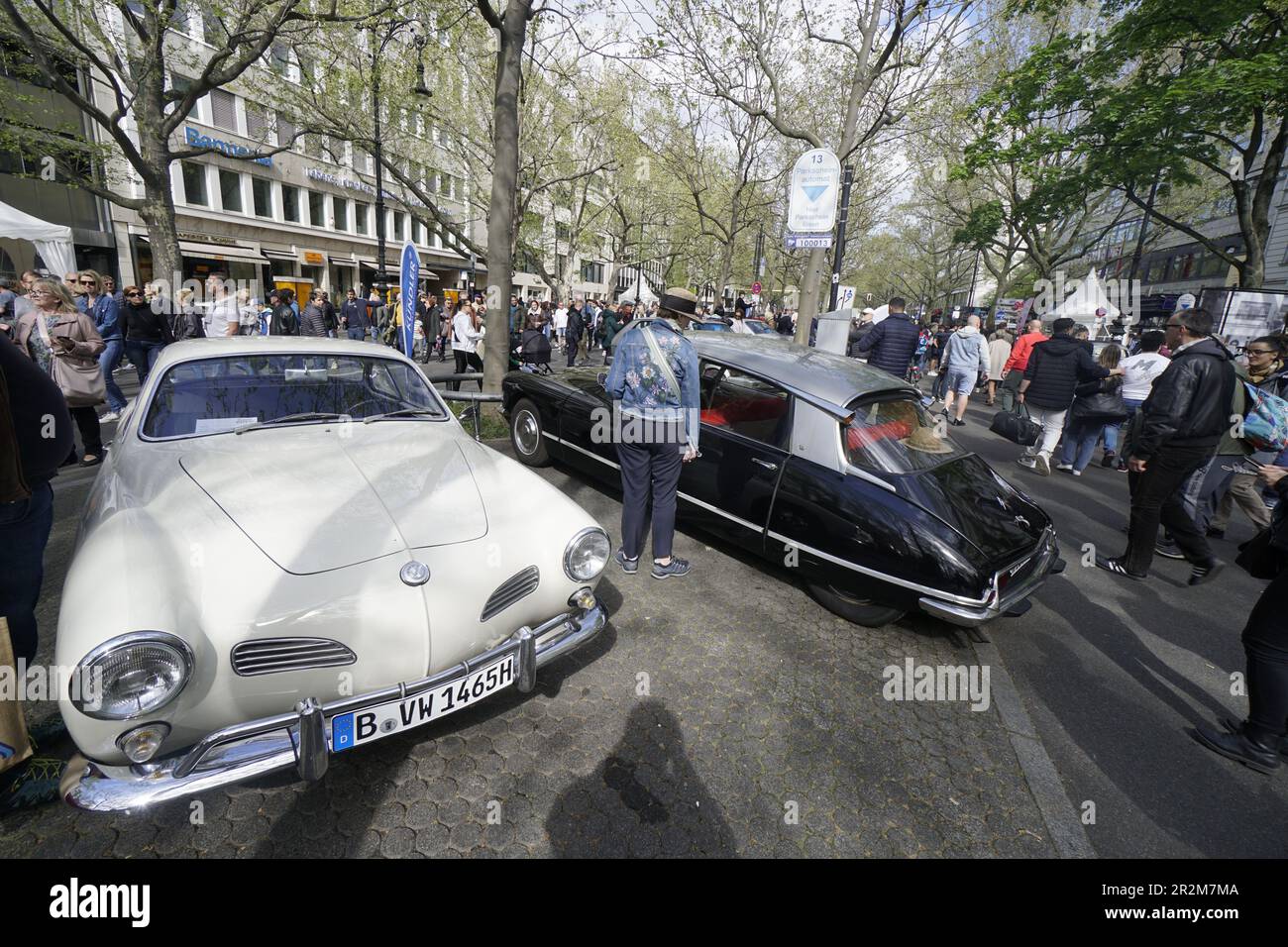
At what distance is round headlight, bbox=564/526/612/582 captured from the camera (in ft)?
8.75

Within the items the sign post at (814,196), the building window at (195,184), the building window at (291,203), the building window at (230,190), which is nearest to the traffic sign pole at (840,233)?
the sign post at (814,196)

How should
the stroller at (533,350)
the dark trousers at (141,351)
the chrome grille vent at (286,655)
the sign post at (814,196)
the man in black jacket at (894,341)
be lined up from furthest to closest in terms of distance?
the stroller at (533,350) → the sign post at (814,196) → the man in black jacket at (894,341) → the dark trousers at (141,351) → the chrome grille vent at (286,655)

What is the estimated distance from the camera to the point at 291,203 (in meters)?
29.2

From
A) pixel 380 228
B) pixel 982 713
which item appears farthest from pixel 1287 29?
pixel 380 228

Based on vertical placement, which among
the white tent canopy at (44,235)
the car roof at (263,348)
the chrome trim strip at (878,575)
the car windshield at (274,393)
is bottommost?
the chrome trim strip at (878,575)

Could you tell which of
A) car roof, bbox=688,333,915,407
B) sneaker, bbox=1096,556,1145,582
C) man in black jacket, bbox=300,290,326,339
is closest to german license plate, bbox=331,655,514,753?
car roof, bbox=688,333,915,407

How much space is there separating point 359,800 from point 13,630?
1538mm

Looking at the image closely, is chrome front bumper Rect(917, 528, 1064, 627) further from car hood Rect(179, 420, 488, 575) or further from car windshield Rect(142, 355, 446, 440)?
car windshield Rect(142, 355, 446, 440)

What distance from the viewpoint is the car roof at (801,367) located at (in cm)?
381

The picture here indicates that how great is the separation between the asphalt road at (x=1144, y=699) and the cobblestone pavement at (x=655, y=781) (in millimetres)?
354

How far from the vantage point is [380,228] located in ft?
59.4

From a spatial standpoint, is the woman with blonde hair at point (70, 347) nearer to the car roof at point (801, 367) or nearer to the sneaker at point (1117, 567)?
the car roof at point (801, 367)

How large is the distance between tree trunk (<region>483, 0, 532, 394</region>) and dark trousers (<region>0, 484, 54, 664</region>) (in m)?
5.33
